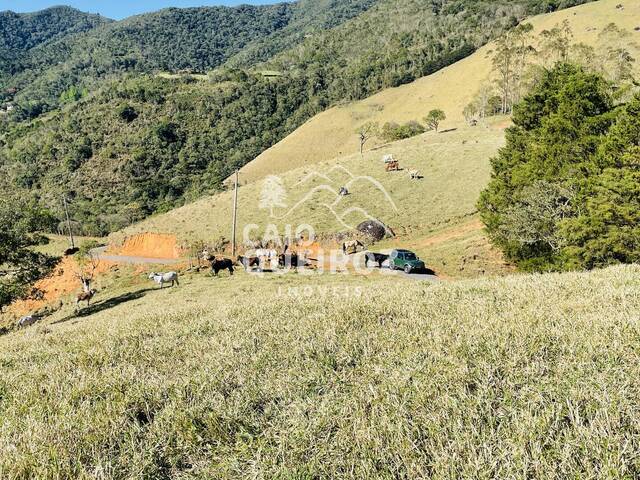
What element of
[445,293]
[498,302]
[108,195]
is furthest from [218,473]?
[108,195]

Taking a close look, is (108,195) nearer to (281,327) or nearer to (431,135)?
(431,135)

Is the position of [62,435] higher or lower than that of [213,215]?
lower

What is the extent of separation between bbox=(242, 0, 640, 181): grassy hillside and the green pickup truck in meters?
89.9

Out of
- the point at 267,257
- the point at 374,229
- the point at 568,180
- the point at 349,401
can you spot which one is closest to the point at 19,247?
the point at 267,257

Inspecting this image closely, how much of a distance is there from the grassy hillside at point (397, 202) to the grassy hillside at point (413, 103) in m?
54.1

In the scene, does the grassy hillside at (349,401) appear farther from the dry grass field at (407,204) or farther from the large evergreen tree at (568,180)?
the dry grass field at (407,204)

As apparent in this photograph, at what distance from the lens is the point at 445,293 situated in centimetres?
935

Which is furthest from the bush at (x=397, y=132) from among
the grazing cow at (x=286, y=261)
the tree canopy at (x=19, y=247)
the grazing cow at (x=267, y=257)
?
the tree canopy at (x=19, y=247)

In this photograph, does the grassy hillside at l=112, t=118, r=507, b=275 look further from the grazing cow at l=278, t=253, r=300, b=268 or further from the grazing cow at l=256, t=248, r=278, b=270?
the grazing cow at l=278, t=253, r=300, b=268

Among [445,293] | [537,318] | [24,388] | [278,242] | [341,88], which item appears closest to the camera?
[24,388]

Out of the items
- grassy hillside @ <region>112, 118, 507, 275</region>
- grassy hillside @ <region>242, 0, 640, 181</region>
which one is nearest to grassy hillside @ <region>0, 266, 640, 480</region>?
grassy hillside @ <region>112, 118, 507, 275</region>

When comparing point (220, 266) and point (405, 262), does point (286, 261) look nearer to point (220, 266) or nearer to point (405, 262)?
point (220, 266)

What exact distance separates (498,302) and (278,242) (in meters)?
39.5

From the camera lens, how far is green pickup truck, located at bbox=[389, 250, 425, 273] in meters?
31.2
